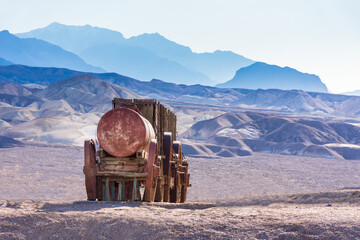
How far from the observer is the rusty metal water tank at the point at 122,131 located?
707 cm

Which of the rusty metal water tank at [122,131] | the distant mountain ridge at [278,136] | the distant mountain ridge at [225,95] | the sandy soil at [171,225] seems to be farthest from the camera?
the distant mountain ridge at [225,95]

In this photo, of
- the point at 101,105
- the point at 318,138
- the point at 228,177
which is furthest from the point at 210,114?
the point at 228,177

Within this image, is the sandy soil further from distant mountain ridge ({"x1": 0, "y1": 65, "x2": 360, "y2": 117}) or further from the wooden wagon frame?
distant mountain ridge ({"x1": 0, "y1": 65, "x2": 360, "y2": 117})

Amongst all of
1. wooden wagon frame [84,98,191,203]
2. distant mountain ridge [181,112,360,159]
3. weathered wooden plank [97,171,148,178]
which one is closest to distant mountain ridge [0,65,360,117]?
distant mountain ridge [181,112,360,159]

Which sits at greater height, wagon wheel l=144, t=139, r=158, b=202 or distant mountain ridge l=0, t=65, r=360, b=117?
distant mountain ridge l=0, t=65, r=360, b=117

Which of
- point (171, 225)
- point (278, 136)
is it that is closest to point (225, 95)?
point (278, 136)

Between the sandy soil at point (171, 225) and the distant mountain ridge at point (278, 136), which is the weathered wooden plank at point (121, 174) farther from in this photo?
the distant mountain ridge at point (278, 136)

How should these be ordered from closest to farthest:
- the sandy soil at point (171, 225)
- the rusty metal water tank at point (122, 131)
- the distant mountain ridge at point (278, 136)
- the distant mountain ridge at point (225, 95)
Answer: the sandy soil at point (171, 225) → the rusty metal water tank at point (122, 131) → the distant mountain ridge at point (278, 136) → the distant mountain ridge at point (225, 95)

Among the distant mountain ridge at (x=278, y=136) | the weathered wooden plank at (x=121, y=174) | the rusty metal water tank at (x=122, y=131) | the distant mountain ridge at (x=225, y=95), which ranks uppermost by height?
the distant mountain ridge at (x=225, y=95)

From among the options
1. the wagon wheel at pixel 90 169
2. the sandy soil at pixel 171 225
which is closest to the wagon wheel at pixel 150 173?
the wagon wheel at pixel 90 169

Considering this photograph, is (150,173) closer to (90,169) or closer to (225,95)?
(90,169)

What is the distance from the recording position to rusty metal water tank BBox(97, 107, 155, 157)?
23.2ft

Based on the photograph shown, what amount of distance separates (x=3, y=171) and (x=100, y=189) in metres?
23.9

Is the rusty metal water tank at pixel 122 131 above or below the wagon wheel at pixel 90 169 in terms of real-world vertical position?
above
